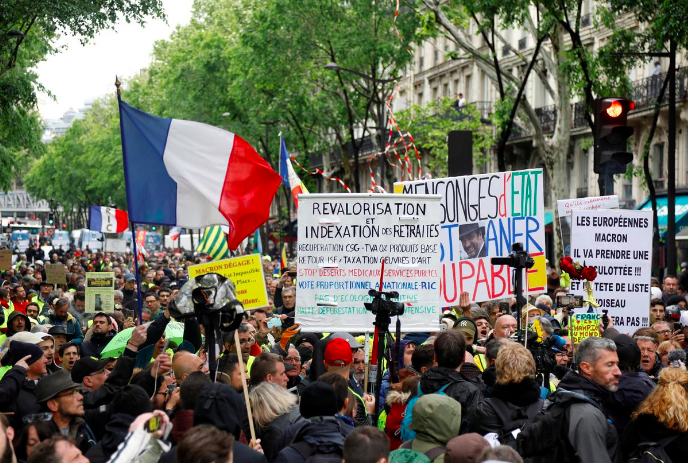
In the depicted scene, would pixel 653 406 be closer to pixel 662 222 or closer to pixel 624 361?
pixel 624 361

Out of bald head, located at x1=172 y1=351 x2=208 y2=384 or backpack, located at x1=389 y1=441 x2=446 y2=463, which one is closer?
backpack, located at x1=389 y1=441 x2=446 y2=463

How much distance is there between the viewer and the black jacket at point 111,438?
226 inches

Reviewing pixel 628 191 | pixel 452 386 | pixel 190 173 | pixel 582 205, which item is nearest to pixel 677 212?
pixel 628 191

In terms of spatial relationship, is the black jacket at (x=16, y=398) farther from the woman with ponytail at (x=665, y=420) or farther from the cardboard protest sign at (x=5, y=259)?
the cardboard protest sign at (x=5, y=259)

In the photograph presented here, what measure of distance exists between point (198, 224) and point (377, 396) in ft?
9.27

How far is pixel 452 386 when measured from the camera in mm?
6738

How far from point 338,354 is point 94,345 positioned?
169 inches

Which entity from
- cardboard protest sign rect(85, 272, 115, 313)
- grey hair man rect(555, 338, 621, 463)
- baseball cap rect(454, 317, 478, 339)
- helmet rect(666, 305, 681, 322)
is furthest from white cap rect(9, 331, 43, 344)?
helmet rect(666, 305, 681, 322)

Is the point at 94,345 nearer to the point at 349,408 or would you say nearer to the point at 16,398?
the point at 16,398

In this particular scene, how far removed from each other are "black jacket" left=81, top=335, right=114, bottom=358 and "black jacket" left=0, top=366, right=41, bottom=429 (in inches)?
123

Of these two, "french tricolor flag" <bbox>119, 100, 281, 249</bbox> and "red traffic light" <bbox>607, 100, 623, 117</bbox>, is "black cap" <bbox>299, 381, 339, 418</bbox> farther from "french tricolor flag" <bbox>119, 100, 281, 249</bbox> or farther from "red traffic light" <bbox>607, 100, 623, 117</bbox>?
"red traffic light" <bbox>607, 100, 623, 117</bbox>

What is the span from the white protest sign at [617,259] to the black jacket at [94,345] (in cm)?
470

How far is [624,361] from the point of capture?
274 inches

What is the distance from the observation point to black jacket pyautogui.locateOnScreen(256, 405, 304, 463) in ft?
20.9
